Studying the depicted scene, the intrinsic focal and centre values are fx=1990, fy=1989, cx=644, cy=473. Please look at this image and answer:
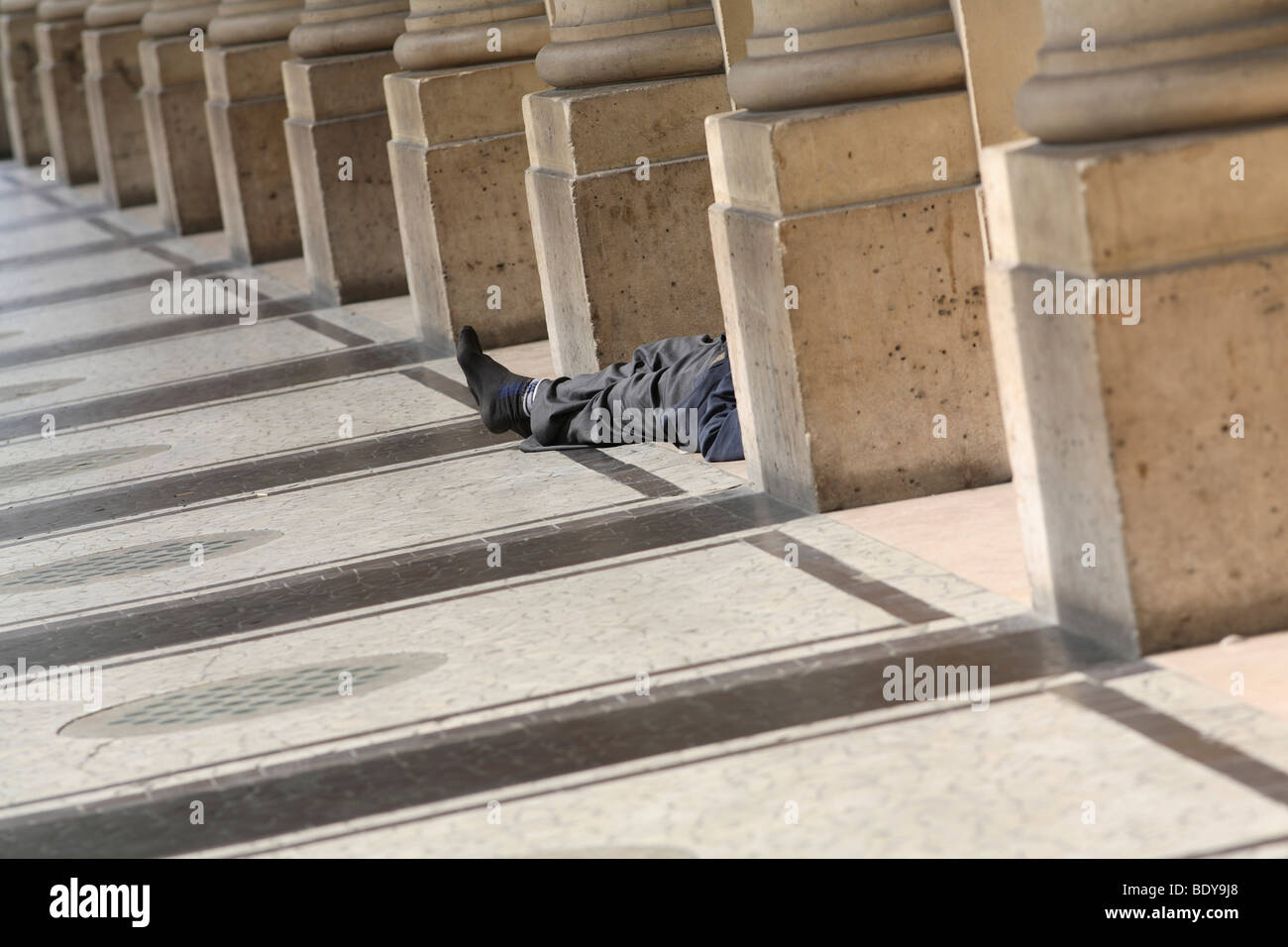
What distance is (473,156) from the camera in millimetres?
8781

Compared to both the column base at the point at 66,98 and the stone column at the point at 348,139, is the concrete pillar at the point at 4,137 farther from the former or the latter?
the stone column at the point at 348,139

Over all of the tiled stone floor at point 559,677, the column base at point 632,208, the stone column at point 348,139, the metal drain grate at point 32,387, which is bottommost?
the tiled stone floor at point 559,677

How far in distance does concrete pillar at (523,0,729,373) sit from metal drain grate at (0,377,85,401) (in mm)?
3156

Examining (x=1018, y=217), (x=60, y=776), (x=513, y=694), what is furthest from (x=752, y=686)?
(x=60, y=776)

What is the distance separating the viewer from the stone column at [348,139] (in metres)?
10.3

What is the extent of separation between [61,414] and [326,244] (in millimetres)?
2381

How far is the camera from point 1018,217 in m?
4.07

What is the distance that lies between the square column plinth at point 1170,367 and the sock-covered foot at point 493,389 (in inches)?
116

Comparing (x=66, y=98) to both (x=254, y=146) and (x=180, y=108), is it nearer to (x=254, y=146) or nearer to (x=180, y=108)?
(x=180, y=108)

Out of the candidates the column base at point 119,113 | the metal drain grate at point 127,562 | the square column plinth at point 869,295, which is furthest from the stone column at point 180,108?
the square column plinth at point 869,295

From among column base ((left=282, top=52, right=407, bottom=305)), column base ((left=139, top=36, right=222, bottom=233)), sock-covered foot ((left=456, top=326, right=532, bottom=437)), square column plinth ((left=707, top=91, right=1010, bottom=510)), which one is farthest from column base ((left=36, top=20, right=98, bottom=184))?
square column plinth ((left=707, top=91, right=1010, bottom=510))

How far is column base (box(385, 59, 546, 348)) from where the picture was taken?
344 inches
